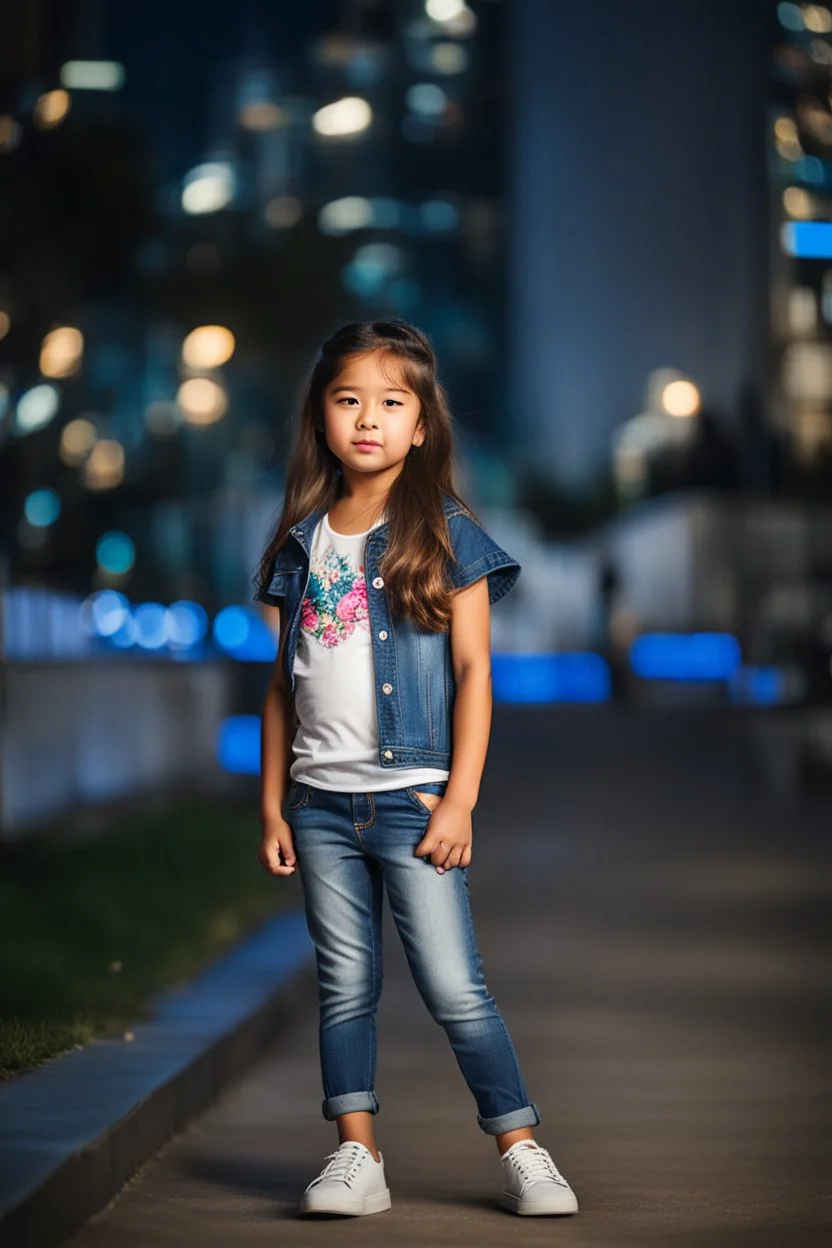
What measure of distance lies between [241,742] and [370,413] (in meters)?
15.1

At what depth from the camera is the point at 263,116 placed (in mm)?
124750

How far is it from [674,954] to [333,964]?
18.0 feet

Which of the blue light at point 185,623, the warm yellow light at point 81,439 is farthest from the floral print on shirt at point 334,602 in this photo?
the warm yellow light at point 81,439

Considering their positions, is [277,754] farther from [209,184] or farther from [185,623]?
[209,184]

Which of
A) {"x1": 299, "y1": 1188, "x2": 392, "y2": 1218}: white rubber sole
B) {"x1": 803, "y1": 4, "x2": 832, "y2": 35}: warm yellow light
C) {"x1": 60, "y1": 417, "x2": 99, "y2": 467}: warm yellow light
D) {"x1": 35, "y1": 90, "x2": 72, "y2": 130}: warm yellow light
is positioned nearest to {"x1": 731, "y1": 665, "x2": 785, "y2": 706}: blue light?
{"x1": 803, "y1": 4, "x2": 832, "y2": 35}: warm yellow light

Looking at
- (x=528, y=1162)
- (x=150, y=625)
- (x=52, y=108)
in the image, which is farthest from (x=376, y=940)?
(x=150, y=625)

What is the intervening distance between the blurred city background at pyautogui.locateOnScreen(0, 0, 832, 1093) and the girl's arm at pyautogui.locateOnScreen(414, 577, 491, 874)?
2.19 feet

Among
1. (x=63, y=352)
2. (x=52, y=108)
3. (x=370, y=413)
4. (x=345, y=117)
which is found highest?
(x=345, y=117)

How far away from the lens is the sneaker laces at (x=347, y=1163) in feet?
16.7

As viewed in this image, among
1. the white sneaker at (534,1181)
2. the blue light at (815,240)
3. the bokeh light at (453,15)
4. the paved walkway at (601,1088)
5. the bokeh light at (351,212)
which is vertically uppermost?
the bokeh light at (453,15)

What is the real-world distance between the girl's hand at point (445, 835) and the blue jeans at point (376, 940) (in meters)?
0.04

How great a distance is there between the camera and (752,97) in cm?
6353

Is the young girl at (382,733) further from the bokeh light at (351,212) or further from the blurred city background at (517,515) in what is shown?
the bokeh light at (351,212)

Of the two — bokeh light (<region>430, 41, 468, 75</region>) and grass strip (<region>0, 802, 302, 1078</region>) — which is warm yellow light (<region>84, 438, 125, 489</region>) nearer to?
grass strip (<region>0, 802, 302, 1078</region>)
